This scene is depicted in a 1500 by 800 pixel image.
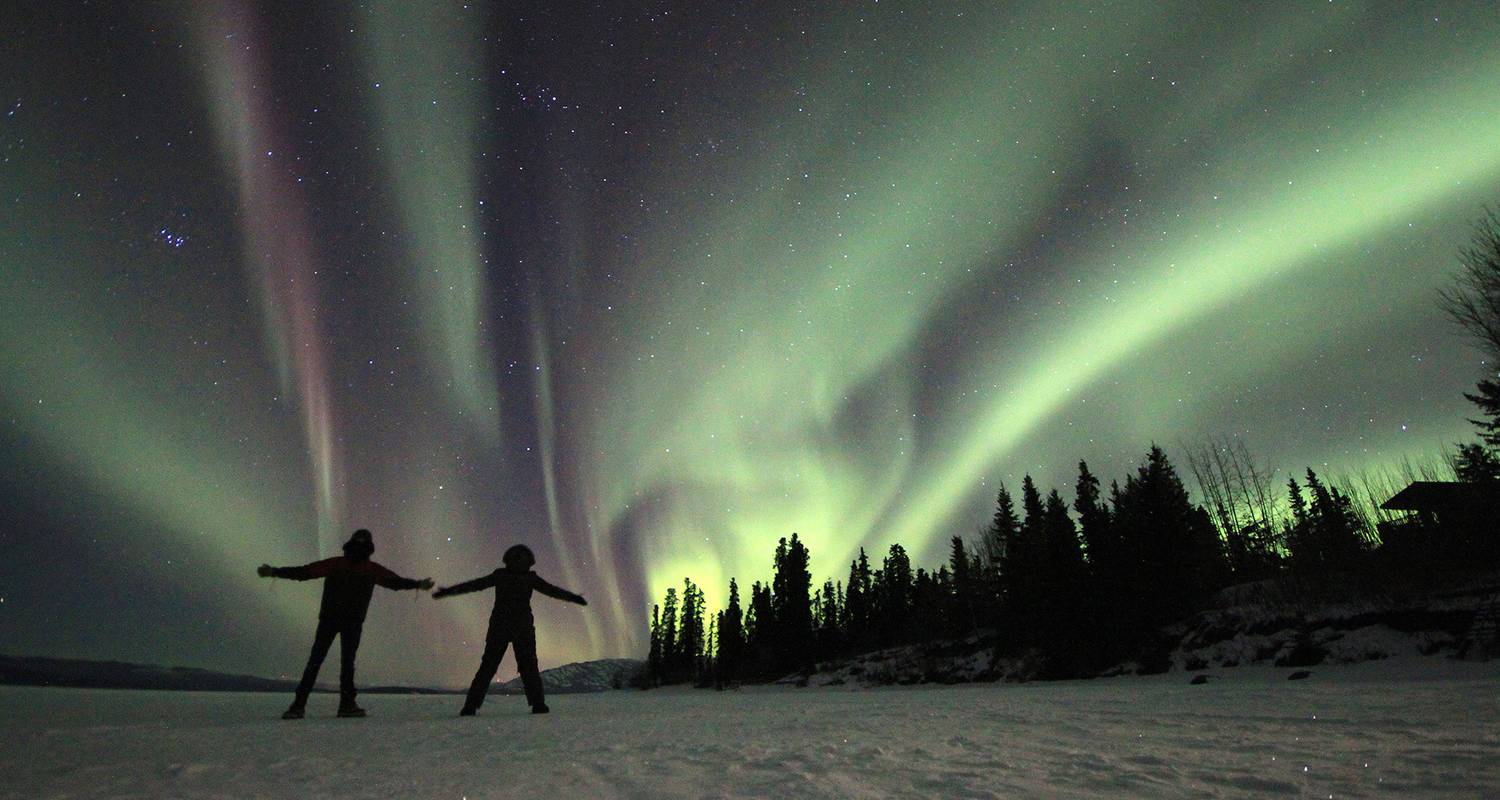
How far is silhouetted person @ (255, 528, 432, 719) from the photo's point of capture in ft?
24.5

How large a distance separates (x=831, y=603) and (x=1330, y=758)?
284 ft

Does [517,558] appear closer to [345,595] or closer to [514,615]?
[514,615]

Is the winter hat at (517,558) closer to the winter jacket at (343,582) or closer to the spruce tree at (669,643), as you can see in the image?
the winter jacket at (343,582)

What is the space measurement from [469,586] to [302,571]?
1997 millimetres

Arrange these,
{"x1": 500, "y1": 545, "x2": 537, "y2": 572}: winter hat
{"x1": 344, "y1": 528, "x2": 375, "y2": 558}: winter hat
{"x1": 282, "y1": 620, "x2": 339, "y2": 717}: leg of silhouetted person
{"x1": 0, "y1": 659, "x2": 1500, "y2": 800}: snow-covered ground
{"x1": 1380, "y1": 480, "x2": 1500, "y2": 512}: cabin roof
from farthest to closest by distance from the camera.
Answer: {"x1": 1380, "y1": 480, "x2": 1500, "y2": 512}: cabin roof → {"x1": 500, "y1": 545, "x2": 537, "y2": 572}: winter hat → {"x1": 344, "y1": 528, "x2": 375, "y2": 558}: winter hat → {"x1": 282, "y1": 620, "x2": 339, "y2": 717}: leg of silhouetted person → {"x1": 0, "y1": 659, "x2": 1500, "y2": 800}: snow-covered ground

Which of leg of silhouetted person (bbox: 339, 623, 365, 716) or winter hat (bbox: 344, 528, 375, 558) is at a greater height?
winter hat (bbox: 344, 528, 375, 558)

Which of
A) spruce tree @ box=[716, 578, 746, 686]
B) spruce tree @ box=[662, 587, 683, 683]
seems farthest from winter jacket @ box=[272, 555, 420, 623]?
spruce tree @ box=[662, 587, 683, 683]

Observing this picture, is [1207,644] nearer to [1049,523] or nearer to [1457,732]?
[1049,523]

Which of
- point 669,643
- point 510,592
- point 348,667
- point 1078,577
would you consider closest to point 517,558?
point 510,592

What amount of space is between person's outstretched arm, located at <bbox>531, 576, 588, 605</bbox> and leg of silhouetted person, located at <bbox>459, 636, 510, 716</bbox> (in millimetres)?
833

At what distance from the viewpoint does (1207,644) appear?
26.8m

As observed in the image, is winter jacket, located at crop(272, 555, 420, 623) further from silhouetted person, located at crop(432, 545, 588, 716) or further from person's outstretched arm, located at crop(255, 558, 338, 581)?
silhouetted person, located at crop(432, 545, 588, 716)

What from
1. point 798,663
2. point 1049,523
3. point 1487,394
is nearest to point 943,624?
point 798,663

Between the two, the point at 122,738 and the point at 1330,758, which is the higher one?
the point at 122,738
